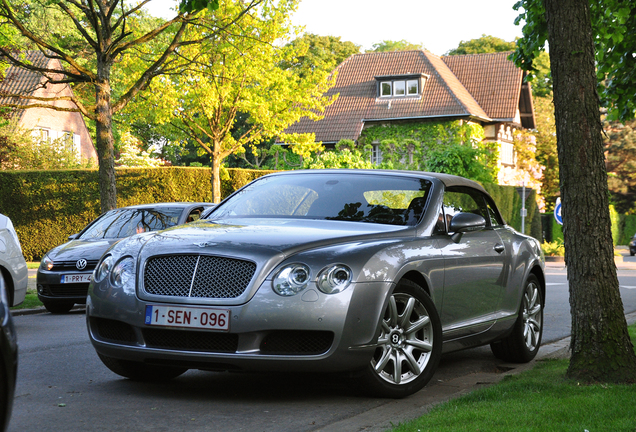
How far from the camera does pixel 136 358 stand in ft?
18.0

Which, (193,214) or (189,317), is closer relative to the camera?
(189,317)

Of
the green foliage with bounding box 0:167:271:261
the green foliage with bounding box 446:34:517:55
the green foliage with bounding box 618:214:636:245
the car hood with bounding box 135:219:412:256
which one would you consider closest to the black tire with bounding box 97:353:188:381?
the car hood with bounding box 135:219:412:256

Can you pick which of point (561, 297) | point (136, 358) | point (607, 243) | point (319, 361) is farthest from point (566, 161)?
point (561, 297)

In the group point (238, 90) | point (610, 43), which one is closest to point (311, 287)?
point (610, 43)

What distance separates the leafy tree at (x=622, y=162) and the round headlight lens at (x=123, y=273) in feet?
198

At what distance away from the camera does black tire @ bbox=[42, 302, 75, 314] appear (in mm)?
12062

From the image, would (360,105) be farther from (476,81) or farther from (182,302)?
(182,302)

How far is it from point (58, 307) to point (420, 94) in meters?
37.6

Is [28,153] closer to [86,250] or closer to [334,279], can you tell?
[86,250]

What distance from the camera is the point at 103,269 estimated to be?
19.0 feet

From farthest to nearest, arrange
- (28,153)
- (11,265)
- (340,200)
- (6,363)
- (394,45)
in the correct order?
(394,45)
(28,153)
(11,265)
(340,200)
(6,363)

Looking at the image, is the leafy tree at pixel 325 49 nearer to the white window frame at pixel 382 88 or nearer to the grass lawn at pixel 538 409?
the white window frame at pixel 382 88

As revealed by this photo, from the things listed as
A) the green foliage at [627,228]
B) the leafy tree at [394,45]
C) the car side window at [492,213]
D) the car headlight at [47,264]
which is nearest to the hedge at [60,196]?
the car headlight at [47,264]

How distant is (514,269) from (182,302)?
3.39m
